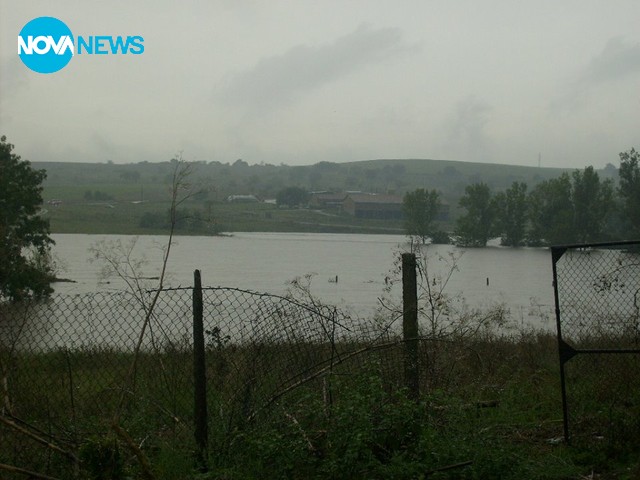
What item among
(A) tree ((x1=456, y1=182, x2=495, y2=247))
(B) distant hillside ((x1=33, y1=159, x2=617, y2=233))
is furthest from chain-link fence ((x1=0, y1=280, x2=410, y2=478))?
(A) tree ((x1=456, y1=182, x2=495, y2=247))

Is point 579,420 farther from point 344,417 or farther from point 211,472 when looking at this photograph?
point 211,472

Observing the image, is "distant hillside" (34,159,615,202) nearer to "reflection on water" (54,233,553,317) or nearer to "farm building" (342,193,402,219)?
"farm building" (342,193,402,219)

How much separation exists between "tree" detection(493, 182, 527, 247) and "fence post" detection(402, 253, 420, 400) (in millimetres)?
41469

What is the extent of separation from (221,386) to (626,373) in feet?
13.9

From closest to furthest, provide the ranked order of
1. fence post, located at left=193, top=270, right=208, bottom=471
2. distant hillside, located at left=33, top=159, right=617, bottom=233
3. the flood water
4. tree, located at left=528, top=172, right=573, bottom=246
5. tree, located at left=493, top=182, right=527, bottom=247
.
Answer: fence post, located at left=193, top=270, right=208, bottom=471 → the flood water → tree, located at left=528, top=172, right=573, bottom=246 → tree, located at left=493, top=182, right=527, bottom=247 → distant hillside, located at left=33, top=159, right=617, bottom=233

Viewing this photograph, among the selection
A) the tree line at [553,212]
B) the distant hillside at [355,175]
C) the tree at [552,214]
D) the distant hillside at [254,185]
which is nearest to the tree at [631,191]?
the tree line at [553,212]

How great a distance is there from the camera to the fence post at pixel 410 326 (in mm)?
7098

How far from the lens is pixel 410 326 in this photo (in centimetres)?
731

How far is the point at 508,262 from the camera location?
49.3 meters

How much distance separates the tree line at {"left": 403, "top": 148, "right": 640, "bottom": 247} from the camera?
28750 millimetres

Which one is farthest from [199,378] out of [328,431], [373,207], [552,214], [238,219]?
[373,207]

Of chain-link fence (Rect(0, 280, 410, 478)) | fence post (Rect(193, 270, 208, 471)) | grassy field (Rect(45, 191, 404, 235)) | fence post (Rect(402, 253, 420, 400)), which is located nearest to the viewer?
chain-link fence (Rect(0, 280, 410, 478))

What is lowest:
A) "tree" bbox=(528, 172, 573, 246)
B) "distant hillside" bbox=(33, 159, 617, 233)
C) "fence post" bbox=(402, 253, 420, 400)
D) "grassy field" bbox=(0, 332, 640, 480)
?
"grassy field" bbox=(0, 332, 640, 480)

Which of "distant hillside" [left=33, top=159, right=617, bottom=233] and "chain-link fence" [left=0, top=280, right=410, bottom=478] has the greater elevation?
"distant hillside" [left=33, top=159, right=617, bottom=233]
